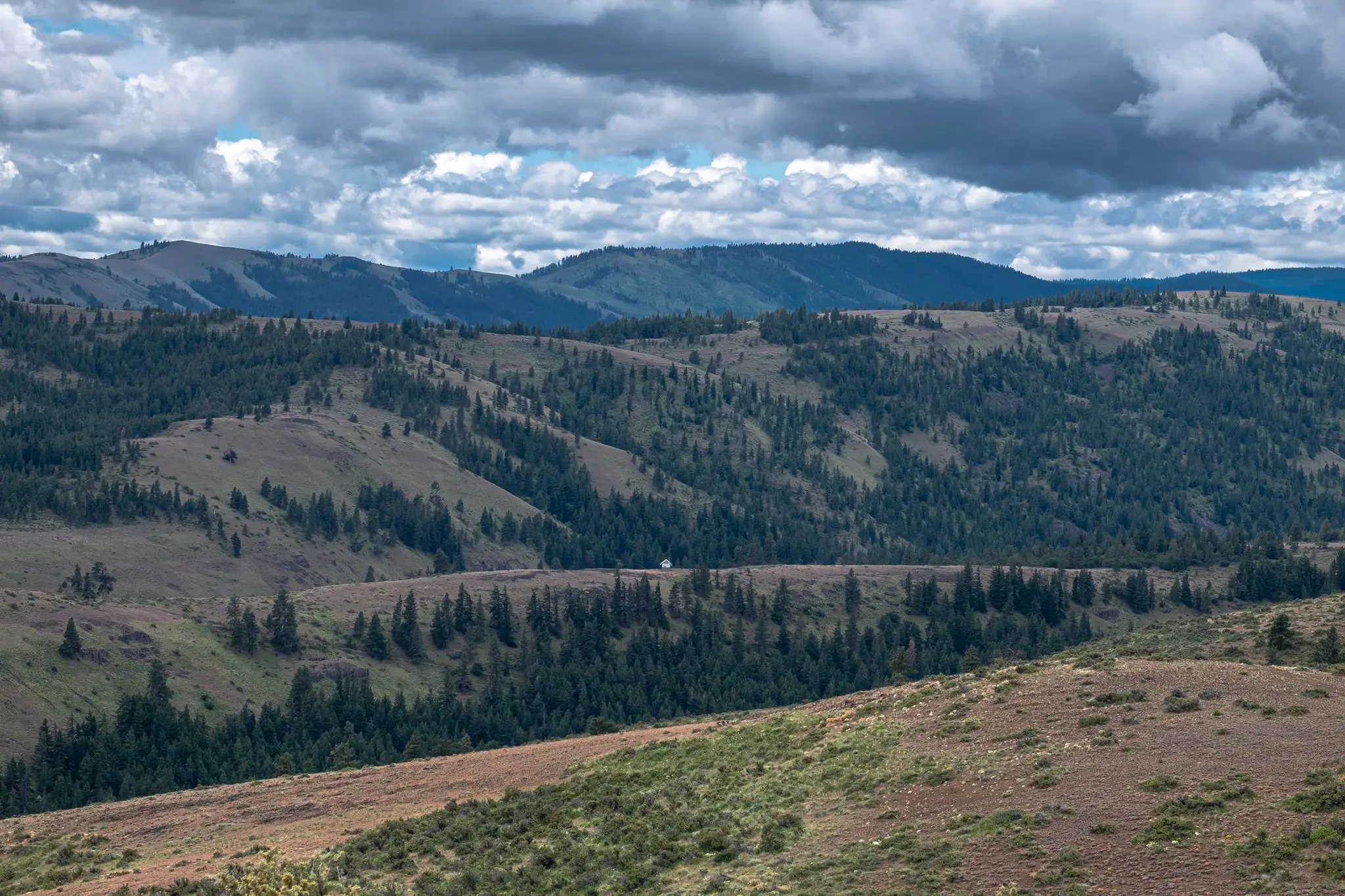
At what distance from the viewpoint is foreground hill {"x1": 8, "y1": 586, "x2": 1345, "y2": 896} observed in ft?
151

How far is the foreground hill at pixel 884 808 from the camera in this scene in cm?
4588

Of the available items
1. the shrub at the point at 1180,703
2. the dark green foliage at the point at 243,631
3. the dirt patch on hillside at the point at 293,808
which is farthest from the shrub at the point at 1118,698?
the dark green foliage at the point at 243,631

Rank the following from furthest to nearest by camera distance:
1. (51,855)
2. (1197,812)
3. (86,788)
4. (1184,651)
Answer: (86,788)
(1184,651)
(51,855)
(1197,812)

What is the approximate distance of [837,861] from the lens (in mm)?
50188

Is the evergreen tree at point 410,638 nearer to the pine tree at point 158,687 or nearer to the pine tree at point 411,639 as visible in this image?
the pine tree at point 411,639

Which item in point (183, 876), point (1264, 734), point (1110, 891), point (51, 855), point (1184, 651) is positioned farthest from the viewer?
point (1184, 651)

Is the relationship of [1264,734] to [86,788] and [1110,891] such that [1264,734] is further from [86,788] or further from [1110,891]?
[86,788]

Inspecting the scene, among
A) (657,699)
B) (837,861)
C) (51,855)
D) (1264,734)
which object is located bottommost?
(657,699)

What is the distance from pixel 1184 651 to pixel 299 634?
132783mm

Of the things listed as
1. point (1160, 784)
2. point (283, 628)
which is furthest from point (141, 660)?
point (1160, 784)

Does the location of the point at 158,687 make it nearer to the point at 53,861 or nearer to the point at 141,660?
the point at 141,660

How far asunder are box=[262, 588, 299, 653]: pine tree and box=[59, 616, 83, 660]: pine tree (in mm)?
26086

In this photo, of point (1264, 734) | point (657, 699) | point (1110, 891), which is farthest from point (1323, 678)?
point (657, 699)

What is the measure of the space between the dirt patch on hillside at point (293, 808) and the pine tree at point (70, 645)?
8470cm
